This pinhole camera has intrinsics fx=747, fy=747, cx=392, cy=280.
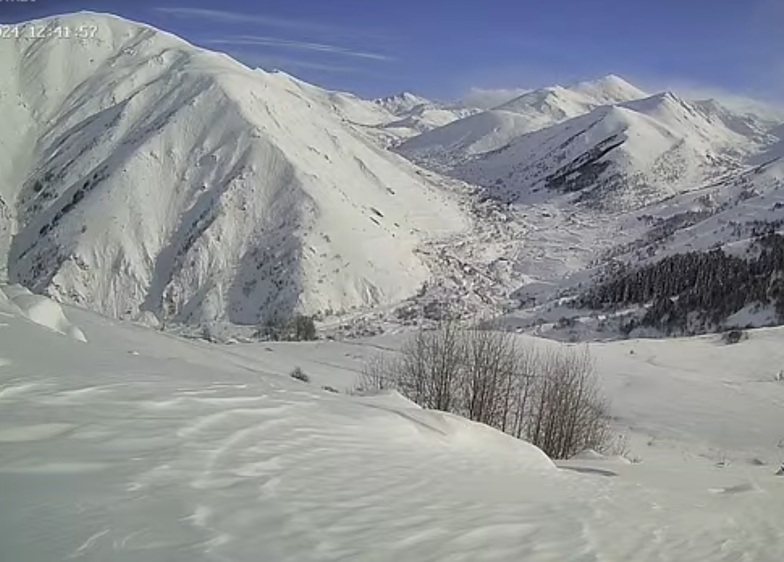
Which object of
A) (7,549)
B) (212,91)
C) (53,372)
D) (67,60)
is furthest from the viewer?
(67,60)

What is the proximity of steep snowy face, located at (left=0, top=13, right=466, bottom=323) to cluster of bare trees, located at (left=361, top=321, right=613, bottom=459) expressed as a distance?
61.9m

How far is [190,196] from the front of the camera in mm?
109250

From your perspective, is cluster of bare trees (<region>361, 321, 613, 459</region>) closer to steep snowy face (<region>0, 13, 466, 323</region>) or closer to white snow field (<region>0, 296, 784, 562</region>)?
white snow field (<region>0, 296, 784, 562</region>)

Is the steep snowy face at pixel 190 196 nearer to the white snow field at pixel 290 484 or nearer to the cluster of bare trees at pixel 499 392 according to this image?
the cluster of bare trees at pixel 499 392

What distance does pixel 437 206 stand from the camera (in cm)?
15650

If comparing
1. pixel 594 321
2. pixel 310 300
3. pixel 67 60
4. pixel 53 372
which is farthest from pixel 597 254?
pixel 53 372

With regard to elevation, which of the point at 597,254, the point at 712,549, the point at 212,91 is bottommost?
the point at 712,549

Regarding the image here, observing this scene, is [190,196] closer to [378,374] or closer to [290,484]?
[378,374]

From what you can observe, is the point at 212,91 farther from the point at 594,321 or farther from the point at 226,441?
the point at 226,441

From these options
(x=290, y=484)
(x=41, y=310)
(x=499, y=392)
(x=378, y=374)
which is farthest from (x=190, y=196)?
(x=290, y=484)

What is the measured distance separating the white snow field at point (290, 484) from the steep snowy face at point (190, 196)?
254ft

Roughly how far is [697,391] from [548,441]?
1733cm

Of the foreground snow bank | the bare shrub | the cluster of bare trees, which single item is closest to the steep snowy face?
the bare shrub

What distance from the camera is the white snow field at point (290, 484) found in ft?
18.8
